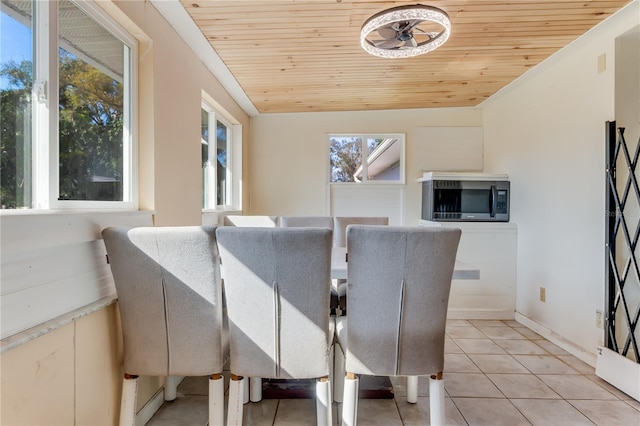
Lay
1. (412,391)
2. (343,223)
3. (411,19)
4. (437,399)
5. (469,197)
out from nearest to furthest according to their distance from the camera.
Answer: (437,399) → (411,19) → (412,391) → (343,223) → (469,197)

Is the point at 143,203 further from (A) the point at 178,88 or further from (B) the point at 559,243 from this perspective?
(B) the point at 559,243

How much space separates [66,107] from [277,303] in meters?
1.19

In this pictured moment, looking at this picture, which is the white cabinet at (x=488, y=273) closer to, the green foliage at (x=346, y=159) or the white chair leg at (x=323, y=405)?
the green foliage at (x=346, y=159)

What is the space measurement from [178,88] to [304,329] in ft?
5.79

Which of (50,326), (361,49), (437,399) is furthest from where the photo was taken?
(361,49)

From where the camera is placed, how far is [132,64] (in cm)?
179

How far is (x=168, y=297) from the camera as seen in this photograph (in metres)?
1.36

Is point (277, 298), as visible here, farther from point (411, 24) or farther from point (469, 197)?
point (469, 197)

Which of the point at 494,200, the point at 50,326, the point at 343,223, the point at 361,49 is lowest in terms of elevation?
the point at 50,326

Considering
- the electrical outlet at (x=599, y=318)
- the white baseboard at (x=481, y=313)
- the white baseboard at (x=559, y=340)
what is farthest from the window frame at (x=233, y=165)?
the electrical outlet at (x=599, y=318)

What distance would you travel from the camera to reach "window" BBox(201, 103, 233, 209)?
303cm

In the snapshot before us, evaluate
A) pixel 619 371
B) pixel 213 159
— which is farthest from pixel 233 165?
pixel 619 371

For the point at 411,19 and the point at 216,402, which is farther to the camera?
the point at 411,19

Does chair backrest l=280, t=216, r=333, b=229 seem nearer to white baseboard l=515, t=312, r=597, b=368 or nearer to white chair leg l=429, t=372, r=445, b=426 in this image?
white chair leg l=429, t=372, r=445, b=426
